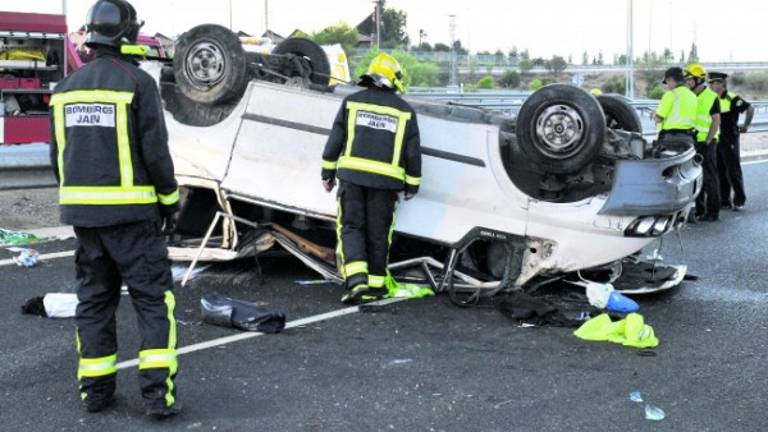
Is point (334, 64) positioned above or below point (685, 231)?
above

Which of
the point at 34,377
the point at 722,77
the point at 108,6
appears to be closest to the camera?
the point at 108,6

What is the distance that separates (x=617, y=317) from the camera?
18.9 feet

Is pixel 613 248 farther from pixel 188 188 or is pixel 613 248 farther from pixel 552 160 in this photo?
pixel 188 188

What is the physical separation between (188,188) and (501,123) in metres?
2.21

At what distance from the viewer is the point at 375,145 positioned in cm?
600

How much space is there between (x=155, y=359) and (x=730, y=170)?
8.68 m

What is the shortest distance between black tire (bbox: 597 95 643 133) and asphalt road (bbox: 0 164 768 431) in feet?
4.21

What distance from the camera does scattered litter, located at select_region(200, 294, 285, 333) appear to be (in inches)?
209

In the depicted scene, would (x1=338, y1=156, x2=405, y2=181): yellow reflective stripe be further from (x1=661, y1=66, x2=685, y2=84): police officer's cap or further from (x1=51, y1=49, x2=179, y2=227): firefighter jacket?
(x1=661, y1=66, x2=685, y2=84): police officer's cap

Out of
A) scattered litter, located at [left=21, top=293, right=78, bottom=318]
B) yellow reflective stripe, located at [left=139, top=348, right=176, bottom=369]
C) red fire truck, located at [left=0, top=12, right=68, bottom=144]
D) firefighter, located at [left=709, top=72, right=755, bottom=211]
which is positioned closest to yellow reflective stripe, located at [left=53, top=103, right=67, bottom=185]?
yellow reflective stripe, located at [left=139, top=348, right=176, bottom=369]

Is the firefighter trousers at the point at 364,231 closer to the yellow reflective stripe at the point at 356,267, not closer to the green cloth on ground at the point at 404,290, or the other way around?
the yellow reflective stripe at the point at 356,267

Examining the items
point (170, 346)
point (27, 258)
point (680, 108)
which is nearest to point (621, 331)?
point (170, 346)

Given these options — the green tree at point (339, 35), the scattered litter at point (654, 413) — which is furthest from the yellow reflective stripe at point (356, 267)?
the green tree at point (339, 35)

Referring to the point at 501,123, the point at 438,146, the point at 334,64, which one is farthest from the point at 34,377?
the point at 334,64
